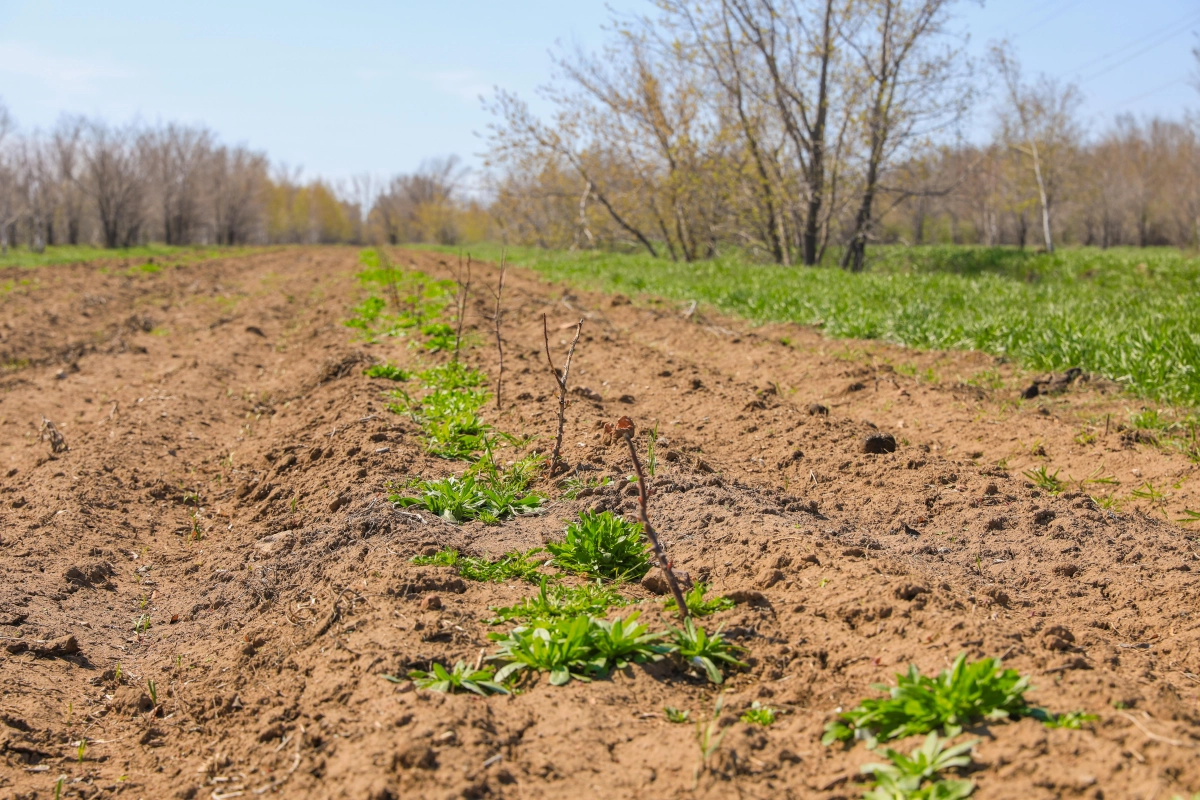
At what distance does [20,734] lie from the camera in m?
2.49

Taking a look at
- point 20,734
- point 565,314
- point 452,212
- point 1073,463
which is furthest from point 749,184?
point 452,212

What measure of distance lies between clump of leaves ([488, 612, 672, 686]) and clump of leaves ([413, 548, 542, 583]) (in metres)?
0.58

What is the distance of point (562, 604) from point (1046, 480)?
2.96 metres

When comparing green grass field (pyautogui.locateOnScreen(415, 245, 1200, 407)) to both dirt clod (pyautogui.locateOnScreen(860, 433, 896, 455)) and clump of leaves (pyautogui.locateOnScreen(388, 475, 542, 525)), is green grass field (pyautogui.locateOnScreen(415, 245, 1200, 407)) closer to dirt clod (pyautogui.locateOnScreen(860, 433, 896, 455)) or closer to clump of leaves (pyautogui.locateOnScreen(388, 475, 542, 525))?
dirt clod (pyautogui.locateOnScreen(860, 433, 896, 455))

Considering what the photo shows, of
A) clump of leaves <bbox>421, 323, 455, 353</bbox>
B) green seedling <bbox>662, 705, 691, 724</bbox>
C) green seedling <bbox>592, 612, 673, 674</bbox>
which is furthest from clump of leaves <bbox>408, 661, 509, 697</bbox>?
clump of leaves <bbox>421, 323, 455, 353</bbox>

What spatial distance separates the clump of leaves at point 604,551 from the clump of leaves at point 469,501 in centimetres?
58

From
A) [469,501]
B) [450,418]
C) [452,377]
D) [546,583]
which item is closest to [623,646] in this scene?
[546,583]

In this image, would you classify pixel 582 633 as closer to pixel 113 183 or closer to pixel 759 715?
pixel 759 715

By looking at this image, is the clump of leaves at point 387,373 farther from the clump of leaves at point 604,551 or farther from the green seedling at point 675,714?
the green seedling at point 675,714

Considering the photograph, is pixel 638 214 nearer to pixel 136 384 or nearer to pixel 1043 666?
pixel 136 384

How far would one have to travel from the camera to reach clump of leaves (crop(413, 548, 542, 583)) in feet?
10.2

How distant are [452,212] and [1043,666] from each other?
80.2 meters

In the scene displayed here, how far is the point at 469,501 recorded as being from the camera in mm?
3814

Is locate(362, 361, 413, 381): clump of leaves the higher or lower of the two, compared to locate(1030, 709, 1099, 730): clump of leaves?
higher
